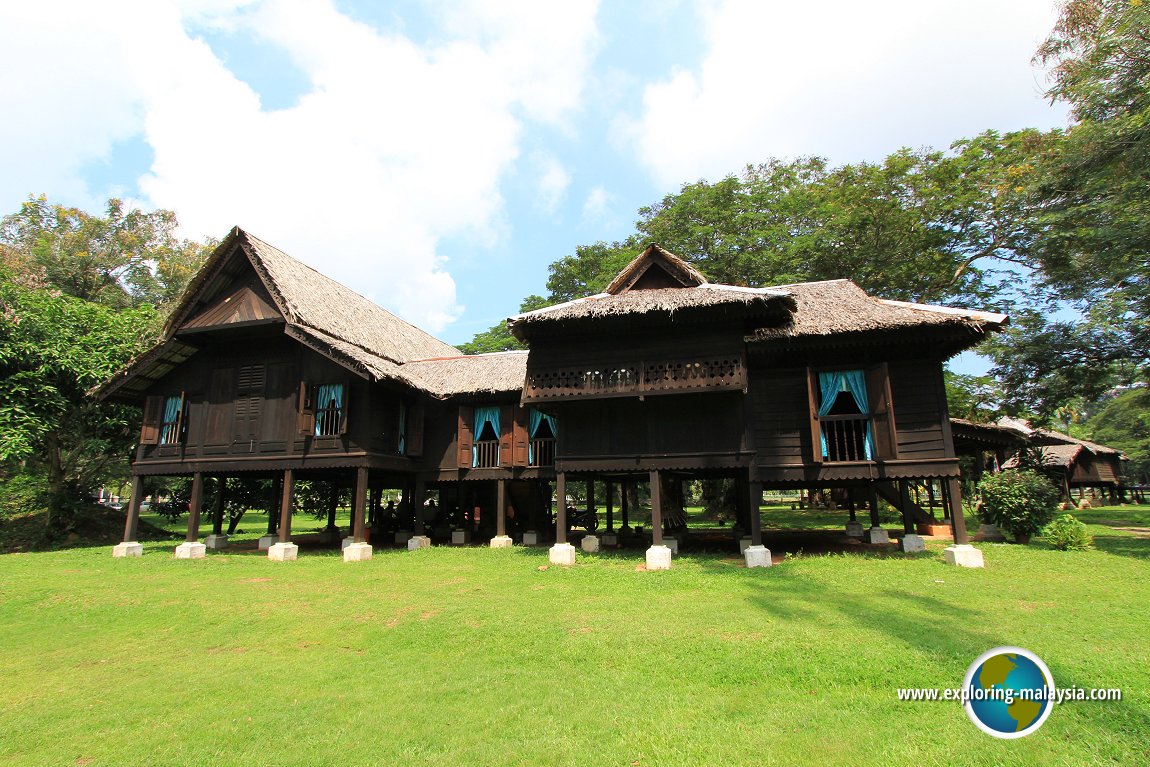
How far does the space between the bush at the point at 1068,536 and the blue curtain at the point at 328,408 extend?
18423 mm

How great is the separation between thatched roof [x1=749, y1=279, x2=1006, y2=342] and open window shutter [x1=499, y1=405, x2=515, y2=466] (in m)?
7.99

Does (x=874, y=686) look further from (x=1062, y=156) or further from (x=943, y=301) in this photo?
(x=943, y=301)

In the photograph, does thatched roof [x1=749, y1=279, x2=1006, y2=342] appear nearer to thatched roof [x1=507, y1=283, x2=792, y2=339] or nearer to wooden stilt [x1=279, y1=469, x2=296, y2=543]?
thatched roof [x1=507, y1=283, x2=792, y2=339]

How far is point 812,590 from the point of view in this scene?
953 centimetres

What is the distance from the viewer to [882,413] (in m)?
12.4

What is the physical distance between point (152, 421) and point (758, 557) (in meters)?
18.2

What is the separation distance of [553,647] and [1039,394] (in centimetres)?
2012

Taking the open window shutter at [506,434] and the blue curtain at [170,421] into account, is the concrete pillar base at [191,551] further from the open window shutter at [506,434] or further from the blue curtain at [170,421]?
the open window shutter at [506,434]

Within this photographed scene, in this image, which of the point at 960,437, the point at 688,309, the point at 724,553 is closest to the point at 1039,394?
the point at 960,437

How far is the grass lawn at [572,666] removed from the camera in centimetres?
439

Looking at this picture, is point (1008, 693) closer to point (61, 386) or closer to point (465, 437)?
point (465, 437)

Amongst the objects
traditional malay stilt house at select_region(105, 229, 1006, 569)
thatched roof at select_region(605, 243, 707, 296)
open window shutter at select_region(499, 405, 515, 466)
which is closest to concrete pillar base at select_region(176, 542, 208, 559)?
traditional malay stilt house at select_region(105, 229, 1006, 569)

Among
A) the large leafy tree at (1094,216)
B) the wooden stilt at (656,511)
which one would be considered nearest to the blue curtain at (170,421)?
the wooden stilt at (656,511)

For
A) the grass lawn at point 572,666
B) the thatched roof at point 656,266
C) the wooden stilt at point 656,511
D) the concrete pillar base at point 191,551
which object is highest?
the thatched roof at point 656,266
